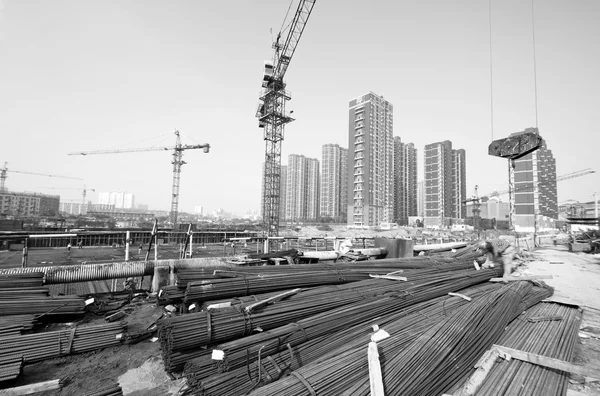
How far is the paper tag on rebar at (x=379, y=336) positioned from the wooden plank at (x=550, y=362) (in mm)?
1751

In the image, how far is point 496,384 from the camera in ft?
10.7

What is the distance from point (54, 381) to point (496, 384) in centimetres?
523

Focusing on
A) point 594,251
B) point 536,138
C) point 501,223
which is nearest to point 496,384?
point 536,138

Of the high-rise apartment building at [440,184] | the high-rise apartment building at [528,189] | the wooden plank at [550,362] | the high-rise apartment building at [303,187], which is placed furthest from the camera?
the high-rise apartment building at [303,187]

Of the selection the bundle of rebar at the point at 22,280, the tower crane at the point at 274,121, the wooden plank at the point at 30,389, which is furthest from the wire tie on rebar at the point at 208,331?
the tower crane at the point at 274,121

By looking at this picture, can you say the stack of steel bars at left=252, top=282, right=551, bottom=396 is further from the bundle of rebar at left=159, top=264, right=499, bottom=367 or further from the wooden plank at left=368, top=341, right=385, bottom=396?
the bundle of rebar at left=159, top=264, right=499, bottom=367

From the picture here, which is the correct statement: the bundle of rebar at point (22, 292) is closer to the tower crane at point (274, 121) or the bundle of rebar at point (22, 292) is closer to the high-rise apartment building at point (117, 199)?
the tower crane at point (274, 121)

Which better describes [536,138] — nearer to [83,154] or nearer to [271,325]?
[271,325]

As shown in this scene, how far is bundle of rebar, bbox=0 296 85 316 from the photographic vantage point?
14.3ft

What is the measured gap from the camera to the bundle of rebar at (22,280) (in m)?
4.91

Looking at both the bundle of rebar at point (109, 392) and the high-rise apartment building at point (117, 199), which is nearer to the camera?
the bundle of rebar at point (109, 392)

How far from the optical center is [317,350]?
371cm

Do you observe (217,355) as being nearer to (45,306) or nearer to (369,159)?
(45,306)

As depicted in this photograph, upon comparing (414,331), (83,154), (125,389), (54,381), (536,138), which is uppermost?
(83,154)
